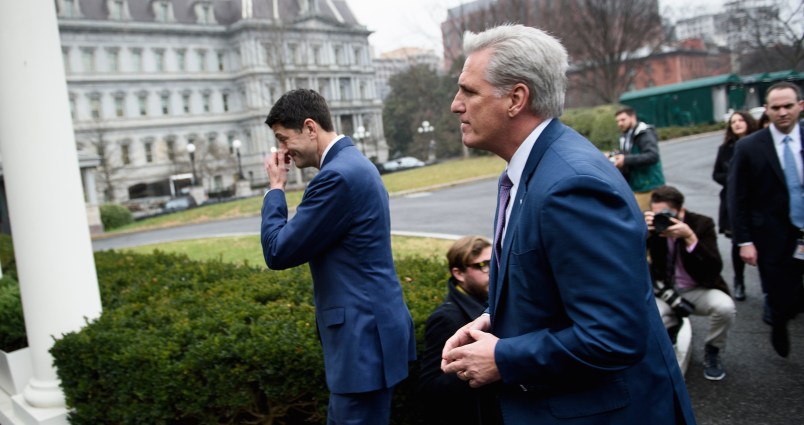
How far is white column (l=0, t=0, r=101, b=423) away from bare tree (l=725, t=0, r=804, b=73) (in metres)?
44.0

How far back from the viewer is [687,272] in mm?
4793

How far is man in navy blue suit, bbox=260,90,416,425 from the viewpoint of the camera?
2.77m

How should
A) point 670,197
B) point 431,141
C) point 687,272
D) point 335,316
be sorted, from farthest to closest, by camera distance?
point 431,141, point 670,197, point 687,272, point 335,316

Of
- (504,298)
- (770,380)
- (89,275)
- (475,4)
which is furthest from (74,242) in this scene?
(475,4)

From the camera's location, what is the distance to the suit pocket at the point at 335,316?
2848 millimetres

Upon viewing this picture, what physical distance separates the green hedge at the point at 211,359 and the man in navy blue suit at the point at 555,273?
71.9 inches

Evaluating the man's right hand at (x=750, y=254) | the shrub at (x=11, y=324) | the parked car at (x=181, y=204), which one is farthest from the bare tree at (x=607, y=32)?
the shrub at (x=11, y=324)

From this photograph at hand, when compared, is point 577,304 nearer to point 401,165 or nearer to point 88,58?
Result: point 401,165

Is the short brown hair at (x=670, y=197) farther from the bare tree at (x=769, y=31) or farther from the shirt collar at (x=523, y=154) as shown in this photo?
the bare tree at (x=769, y=31)

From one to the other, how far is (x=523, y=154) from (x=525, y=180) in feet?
0.32

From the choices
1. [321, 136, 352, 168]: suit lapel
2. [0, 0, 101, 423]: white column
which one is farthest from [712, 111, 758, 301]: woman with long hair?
[0, 0, 101, 423]: white column

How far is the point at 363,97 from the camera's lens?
7744cm

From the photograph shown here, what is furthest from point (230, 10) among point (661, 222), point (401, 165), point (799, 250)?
point (799, 250)

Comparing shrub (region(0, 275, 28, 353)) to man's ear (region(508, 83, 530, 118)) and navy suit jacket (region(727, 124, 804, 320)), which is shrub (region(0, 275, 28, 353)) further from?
navy suit jacket (region(727, 124, 804, 320))
